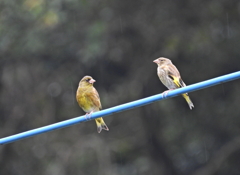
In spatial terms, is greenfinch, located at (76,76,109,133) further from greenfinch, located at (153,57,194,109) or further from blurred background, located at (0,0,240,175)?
blurred background, located at (0,0,240,175)

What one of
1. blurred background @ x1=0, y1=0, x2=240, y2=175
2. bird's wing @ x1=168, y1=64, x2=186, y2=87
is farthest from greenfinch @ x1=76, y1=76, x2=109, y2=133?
blurred background @ x1=0, y1=0, x2=240, y2=175

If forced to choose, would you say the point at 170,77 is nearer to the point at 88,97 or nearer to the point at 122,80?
the point at 88,97

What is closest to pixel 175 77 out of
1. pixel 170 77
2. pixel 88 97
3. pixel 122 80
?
pixel 170 77

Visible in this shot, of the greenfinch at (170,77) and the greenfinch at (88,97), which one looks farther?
the greenfinch at (88,97)

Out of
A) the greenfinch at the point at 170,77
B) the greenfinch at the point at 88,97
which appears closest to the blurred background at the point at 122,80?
the greenfinch at the point at 88,97

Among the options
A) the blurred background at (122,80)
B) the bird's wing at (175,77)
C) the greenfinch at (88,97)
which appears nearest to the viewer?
the bird's wing at (175,77)

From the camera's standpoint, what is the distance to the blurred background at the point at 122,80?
1330 centimetres

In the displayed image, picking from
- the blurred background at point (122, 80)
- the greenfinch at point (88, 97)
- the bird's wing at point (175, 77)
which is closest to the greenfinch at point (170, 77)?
the bird's wing at point (175, 77)

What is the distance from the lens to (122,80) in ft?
47.1

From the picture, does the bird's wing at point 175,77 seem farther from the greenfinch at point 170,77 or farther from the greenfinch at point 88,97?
the greenfinch at point 88,97

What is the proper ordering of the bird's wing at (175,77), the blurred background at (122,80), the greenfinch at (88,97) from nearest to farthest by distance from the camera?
the bird's wing at (175,77) → the greenfinch at (88,97) → the blurred background at (122,80)

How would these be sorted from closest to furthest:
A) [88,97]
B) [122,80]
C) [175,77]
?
[175,77]
[88,97]
[122,80]

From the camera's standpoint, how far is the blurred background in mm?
13297

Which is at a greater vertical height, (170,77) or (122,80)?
(122,80)
